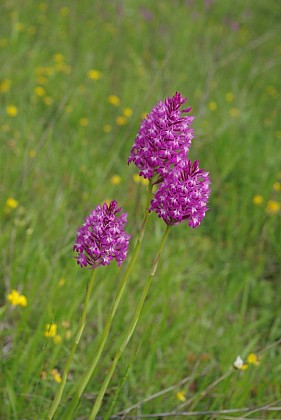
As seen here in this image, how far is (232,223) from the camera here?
343 centimetres

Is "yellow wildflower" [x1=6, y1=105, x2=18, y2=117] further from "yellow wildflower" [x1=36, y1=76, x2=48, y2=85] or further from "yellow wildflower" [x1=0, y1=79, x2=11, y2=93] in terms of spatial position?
"yellow wildflower" [x1=36, y1=76, x2=48, y2=85]

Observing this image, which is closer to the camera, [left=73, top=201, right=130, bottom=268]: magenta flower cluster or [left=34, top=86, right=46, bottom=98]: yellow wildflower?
[left=73, top=201, right=130, bottom=268]: magenta flower cluster

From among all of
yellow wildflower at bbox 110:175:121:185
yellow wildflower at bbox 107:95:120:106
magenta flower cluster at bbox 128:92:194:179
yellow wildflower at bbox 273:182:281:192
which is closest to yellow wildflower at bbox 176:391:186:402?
magenta flower cluster at bbox 128:92:194:179

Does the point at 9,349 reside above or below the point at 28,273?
below

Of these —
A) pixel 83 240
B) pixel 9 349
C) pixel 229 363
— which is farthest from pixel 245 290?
pixel 83 240

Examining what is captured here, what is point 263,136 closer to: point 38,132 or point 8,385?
point 38,132

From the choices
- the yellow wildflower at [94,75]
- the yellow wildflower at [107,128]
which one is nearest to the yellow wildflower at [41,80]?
the yellow wildflower at [94,75]

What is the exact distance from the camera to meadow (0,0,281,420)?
6.92 feet

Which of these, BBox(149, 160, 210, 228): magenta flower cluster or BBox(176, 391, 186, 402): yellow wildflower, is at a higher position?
BBox(149, 160, 210, 228): magenta flower cluster

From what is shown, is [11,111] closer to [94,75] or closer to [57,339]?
[94,75]

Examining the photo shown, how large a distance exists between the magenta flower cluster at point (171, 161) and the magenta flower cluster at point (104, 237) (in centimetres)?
10

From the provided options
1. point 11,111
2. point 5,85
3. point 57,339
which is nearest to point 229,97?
point 5,85

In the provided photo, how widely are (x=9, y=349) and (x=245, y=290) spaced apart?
128 cm

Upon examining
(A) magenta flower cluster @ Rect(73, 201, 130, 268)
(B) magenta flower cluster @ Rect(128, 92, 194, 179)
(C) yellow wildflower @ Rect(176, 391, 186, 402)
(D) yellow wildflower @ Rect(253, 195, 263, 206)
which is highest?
(D) yellow wildflower @ Rect(253, 195, 263, 206)
